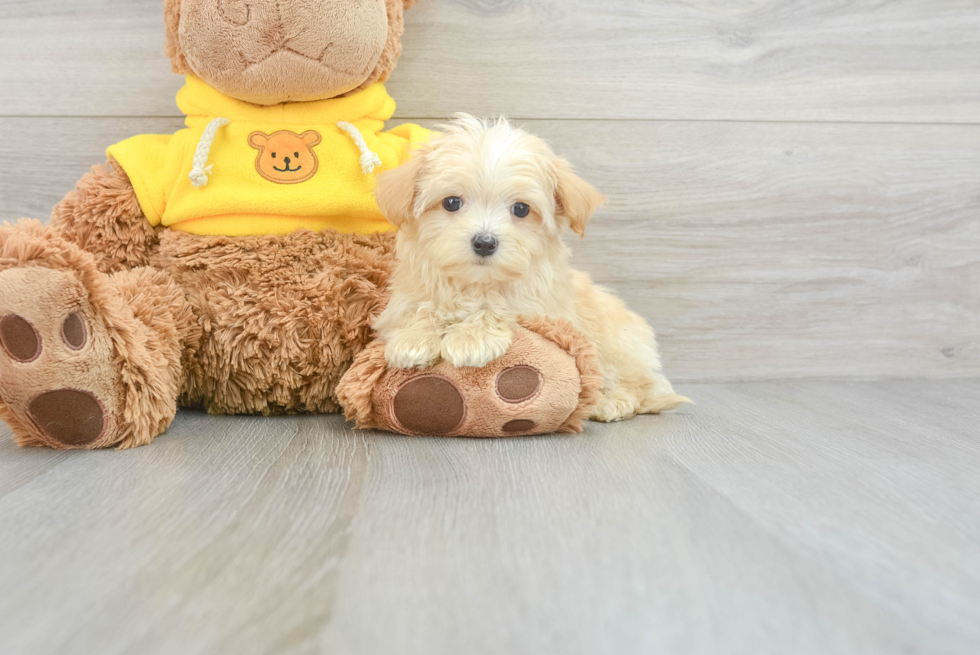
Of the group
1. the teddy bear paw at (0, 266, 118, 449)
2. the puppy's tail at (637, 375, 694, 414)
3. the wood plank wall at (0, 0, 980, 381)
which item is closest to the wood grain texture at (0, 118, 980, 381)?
the wood plank wall at (0, 0, 980, 381)

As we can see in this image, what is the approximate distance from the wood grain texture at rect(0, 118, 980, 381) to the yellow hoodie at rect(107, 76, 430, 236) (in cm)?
50

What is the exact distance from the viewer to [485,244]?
1.07 m

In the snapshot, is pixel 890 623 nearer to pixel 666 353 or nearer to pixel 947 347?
pixel 666 353

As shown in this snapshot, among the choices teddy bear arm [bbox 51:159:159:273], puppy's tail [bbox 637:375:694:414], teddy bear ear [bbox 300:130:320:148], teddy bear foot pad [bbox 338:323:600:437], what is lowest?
puppy's tail [bbox 637:375:694:414]

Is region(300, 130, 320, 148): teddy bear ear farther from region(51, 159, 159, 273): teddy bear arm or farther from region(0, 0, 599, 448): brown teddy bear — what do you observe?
region(51, 159, 159, 273): teddy bear arm

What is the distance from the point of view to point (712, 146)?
65.2 inches

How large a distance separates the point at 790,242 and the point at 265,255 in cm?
119

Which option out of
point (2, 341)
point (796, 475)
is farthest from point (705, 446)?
point (2, 341)

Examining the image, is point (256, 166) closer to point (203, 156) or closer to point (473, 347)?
point (203, 156)

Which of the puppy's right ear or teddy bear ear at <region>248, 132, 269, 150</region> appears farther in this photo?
teddy bear ear at <region>248, 132, 269, 150</region>

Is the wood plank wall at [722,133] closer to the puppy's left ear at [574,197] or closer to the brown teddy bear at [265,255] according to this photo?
the brown teddy bear at [265,255]

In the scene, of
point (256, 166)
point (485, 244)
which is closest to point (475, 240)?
point (485, 244)

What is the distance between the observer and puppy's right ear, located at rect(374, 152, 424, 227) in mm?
1125

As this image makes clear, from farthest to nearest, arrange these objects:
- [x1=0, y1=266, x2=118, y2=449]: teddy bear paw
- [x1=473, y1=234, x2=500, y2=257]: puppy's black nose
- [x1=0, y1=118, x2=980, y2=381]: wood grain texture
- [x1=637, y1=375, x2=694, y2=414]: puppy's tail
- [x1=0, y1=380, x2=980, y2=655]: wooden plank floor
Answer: [x1=0, y1=118, x2=980, y2=381]: wood grain texture < [x1=637, y1=375, x2=694, y2=414]: puppy's tail < [x1=473, y1=234, x2=500, y2=257]: puppy's black nose < [x1=0, y1=266, x2=118, y2=449]: teddy bear paw < [x1=0, y1=380, x2=980, y2=655]: wooden plank floor
